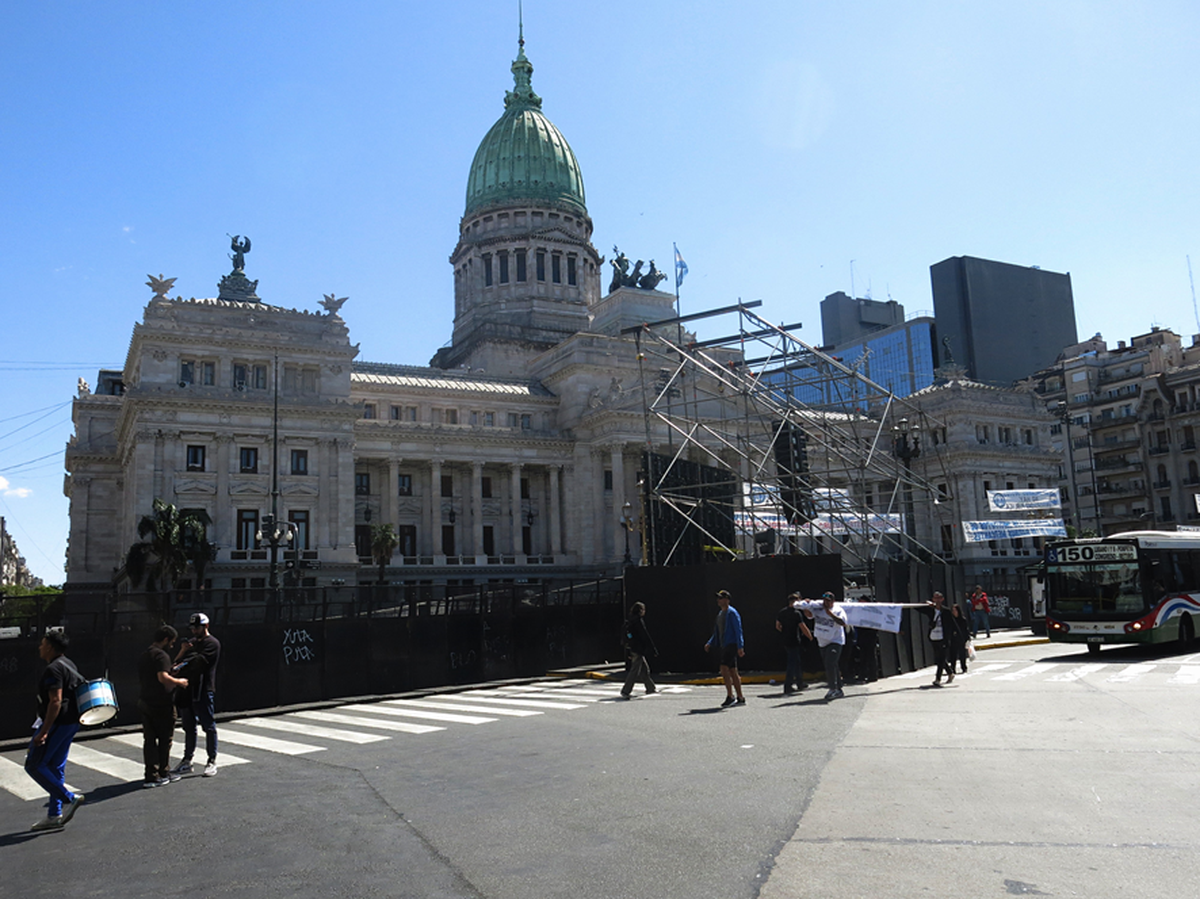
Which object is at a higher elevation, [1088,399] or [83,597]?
[1088,399]

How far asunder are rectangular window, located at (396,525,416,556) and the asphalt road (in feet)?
163

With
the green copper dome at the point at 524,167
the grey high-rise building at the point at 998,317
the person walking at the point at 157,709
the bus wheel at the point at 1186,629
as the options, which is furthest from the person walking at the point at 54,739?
the grey high-rise building at the point at 998,317

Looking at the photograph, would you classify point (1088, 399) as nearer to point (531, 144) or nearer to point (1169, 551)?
point (531, 144)

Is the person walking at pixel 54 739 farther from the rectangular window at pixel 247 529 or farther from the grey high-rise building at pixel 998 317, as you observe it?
the grey high-rise building at pixel 998 317

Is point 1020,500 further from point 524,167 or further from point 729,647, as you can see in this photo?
point 524,167

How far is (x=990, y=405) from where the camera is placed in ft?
260

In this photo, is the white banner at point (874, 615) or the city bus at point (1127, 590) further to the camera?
the city bus at point (1127, 590)

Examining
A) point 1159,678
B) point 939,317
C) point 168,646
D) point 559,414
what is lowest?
point 1159,678

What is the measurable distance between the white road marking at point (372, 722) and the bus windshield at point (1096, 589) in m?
18.4

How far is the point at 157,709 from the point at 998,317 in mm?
142733

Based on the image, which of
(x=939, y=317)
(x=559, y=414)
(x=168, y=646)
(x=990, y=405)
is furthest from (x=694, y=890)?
(x=939, y=317)

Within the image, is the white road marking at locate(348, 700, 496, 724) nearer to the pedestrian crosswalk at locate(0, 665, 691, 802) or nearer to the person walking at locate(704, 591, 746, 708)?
the pedestrian crosswalk at locate(0, 665, 691, 802)

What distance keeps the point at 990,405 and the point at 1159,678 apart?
64231mm

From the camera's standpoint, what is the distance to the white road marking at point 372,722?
51.4 feet
